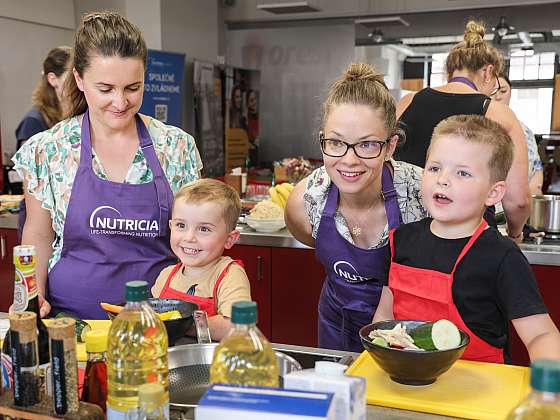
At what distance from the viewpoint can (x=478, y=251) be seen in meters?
1.52

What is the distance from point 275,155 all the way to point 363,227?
643cm

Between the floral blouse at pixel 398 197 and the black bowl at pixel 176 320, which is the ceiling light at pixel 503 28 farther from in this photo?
the black bowl at pixel 176 320

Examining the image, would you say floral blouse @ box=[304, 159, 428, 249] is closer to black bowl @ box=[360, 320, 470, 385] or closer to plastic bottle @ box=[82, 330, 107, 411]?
black bowl @ box=[360, 320, 470, 385]

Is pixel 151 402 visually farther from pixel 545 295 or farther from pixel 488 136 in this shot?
pixel 545 295

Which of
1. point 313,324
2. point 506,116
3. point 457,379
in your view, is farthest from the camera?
point 313,324

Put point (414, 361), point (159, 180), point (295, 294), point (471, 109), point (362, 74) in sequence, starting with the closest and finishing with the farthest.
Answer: point (414, 361), point (362, 74), point (159, 180), point (471, 109), point (295, 294)

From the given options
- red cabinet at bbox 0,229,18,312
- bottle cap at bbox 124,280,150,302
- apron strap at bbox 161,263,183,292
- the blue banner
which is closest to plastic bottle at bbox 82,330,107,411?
bottle cap at bbox 124,280,150,302

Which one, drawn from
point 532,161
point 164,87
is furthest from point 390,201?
point 164,87

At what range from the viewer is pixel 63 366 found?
3.05ft

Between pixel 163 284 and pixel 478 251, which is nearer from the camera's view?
pixel 478 251

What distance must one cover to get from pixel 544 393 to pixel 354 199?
1210 mm

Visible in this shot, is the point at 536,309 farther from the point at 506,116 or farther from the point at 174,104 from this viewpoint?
the point at 174,104

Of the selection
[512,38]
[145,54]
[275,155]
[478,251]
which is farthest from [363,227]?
[275,155]

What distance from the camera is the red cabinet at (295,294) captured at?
3.32 meters
